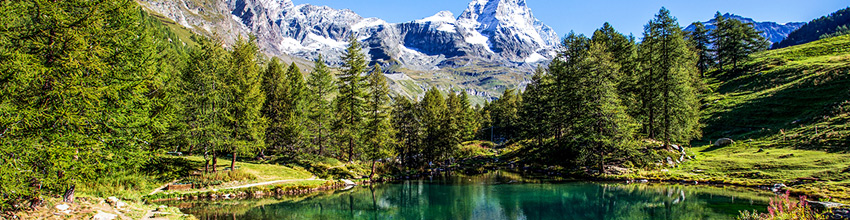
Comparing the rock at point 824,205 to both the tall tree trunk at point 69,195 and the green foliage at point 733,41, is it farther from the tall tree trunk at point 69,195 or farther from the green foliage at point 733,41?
the green foliage at point 733,41

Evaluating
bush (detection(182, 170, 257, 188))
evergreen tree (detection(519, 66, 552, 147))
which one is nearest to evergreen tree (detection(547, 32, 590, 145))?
evergreen tree (detection(519, 66, 552, 147))

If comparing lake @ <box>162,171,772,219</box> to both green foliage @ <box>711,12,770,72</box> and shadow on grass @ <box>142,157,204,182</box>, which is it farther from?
green foliage @ <box>711,12,770,72</box>

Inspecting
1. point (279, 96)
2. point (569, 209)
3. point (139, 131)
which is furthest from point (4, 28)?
point (279, 96)

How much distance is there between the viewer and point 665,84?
38188 millimetres

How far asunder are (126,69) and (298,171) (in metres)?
23.5

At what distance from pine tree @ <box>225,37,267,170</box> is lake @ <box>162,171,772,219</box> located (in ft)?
21.7

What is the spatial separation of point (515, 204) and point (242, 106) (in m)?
24.4

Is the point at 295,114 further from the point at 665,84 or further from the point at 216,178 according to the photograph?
the point at 665,84

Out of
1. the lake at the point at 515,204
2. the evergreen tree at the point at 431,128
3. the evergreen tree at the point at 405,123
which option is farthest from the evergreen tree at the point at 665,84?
the evergreen tree at the point at 405,123

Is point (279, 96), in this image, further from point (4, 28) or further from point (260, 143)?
point (4, 28)

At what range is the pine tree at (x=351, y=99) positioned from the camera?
4247cm

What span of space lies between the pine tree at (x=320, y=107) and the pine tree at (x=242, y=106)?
11.8 meters

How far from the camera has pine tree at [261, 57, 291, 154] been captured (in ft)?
147

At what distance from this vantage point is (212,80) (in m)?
30.1
